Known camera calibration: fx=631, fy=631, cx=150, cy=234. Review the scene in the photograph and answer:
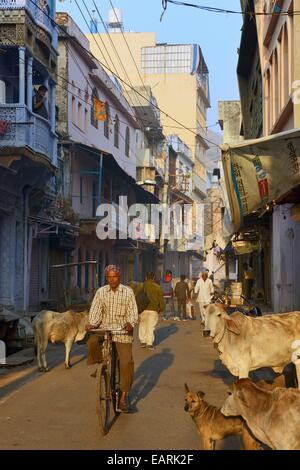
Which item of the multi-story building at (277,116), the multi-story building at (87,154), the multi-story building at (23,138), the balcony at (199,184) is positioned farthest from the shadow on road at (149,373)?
the balcony at (199,184)

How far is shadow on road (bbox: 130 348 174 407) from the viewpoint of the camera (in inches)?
358

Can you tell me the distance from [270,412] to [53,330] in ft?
24.3

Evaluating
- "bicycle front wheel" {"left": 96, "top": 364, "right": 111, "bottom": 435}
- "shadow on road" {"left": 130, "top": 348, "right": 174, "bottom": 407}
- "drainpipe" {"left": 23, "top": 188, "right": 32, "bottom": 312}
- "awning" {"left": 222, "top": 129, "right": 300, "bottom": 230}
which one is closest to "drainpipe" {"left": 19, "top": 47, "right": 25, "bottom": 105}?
"drainpipe" {"left": 23, "top": 188, "right": 32, "bottom": 312}

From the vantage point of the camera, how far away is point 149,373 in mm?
10961

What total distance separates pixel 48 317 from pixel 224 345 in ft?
15.6

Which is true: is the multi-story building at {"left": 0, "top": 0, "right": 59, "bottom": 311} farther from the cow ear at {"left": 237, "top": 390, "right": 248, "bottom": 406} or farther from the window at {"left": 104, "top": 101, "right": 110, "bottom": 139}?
the cow ear at {"left": 237, "top": 390, "right": 248, "bottom": 406}

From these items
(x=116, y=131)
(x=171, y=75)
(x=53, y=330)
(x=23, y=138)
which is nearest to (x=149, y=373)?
(x=53, y=330)

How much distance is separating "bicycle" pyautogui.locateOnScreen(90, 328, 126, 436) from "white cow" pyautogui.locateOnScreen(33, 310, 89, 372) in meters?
3.97

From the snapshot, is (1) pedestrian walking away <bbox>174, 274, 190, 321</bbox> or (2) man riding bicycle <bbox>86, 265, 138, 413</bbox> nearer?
(2) man riding bicycle <bbox>86, 265, 138, 413</bbox>

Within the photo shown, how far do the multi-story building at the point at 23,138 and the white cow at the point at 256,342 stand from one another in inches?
424
